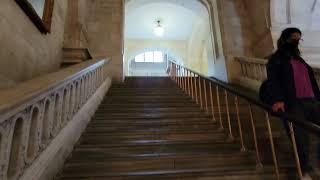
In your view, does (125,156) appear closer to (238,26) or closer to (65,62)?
(65,62)

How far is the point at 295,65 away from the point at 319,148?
2.16 ft

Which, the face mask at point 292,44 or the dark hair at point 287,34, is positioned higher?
the dark hair at point 287,34

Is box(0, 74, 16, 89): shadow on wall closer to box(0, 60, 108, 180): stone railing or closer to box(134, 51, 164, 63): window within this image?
box(0, 60, 108, 180): stone railing

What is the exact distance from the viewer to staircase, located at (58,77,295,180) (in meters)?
2.25

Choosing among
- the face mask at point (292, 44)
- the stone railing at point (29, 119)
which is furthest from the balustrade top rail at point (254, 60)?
the stone railing at point (29, 119)

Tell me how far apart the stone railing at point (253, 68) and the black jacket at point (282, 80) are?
10.0 ft

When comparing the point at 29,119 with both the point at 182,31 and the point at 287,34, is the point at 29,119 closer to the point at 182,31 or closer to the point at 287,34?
the point at 287,34

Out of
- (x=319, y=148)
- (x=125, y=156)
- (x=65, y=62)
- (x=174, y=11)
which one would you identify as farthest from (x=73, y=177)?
(x=174, y=11)

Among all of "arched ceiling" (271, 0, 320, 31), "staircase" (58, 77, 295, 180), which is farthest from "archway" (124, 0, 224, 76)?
"staircase" (58, 77, 295, 180)

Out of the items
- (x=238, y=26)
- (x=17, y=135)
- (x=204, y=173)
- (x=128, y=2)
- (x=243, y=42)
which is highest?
(x=128, y=2)

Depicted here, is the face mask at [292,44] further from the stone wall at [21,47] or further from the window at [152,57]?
the window at [152,57]

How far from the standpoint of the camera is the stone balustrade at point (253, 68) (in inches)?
214

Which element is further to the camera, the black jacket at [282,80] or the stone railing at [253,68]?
the stone railing at [253,68]

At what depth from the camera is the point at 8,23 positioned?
A: 244cm
